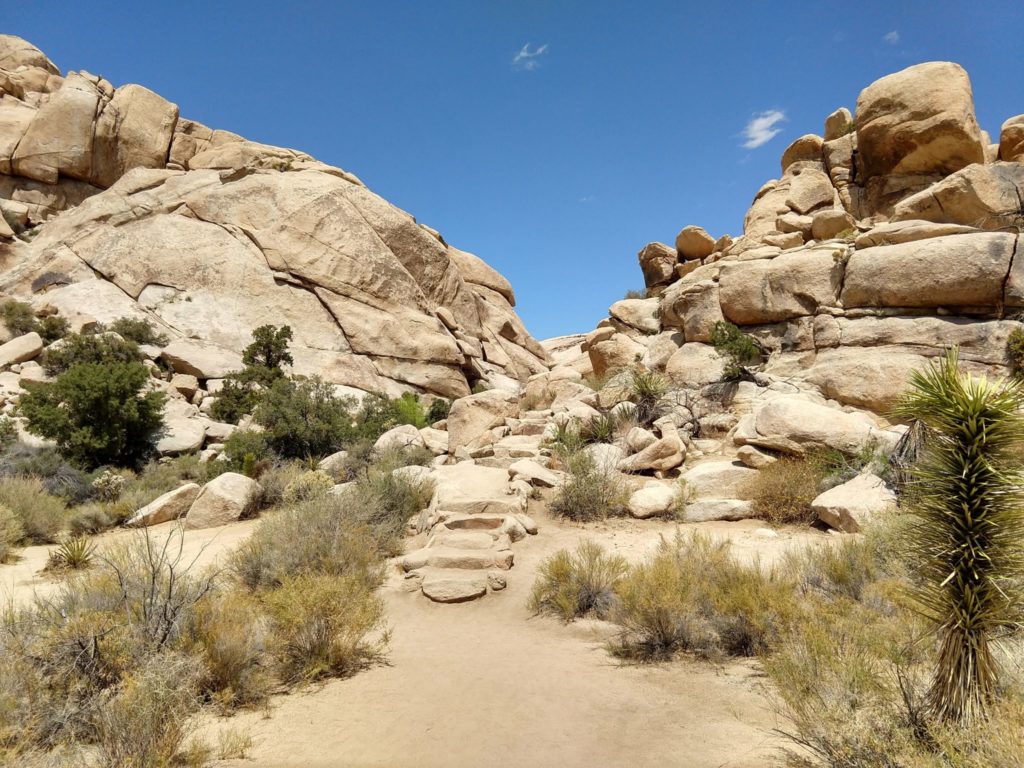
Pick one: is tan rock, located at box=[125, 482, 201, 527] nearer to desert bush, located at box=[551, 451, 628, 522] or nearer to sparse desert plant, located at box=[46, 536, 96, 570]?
sparse desert plant, located at box=[46, 536, 96, 570]

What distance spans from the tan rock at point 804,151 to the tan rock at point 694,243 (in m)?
3.90

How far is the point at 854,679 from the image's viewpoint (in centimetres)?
335

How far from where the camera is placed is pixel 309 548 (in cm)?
732

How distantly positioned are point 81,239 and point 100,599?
89.9 ft

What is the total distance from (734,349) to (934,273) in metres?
4.39

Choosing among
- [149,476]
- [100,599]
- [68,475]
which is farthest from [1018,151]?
[68,475]

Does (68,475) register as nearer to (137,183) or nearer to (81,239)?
(81,239)

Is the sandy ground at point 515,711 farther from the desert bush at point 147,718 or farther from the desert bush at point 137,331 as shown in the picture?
the desert bush at point 137,331

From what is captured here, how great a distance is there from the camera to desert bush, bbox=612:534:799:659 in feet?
16.8

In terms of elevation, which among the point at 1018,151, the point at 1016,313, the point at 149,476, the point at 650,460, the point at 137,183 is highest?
the point at 137,183

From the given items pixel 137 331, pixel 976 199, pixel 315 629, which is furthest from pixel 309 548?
pixel 137 331

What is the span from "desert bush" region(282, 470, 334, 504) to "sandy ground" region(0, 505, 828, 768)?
430 cm

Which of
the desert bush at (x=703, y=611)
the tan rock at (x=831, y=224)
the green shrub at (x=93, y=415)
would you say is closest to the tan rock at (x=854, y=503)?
the desert bush at (x=703, y=611)

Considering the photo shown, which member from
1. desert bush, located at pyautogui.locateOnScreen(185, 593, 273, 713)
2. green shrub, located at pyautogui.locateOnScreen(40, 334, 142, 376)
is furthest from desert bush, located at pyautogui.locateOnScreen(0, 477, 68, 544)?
green shrub, located at pyautogui.locateOnScreen(40, 334, 142, 376)
